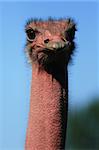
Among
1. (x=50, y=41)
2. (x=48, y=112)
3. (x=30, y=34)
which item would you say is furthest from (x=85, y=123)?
(x=50, y=41)

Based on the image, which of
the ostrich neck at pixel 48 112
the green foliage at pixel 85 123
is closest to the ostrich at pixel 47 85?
the ostrich neck at pixel 48 112

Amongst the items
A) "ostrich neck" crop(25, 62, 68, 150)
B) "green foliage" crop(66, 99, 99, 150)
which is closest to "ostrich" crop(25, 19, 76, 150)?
"ostrich neck" crop(25, 62, 68, 150)

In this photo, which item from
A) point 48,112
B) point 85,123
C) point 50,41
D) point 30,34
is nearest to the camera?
point 50,41

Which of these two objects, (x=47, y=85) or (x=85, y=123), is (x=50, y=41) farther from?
(x=85, y=123)

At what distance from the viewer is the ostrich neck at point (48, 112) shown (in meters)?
8.00

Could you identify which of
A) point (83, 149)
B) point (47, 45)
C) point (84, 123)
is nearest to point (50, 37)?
point (47, 45)

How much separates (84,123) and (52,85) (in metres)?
39.7

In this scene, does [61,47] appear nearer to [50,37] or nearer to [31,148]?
[50,37]

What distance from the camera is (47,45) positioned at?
7.80 m

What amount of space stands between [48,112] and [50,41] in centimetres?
72

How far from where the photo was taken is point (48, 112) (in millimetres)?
8031

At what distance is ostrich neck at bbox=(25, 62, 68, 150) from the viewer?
26.2 ft

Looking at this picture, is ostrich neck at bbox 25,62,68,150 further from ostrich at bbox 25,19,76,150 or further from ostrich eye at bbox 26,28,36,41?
ostrich eye at bbox 26,28,36,41

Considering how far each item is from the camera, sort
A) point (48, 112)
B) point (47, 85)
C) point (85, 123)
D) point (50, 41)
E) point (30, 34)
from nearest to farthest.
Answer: point (50, 41) → point (48, 112) → point (47, 85) → point (30, 34) → point (85, 123)
